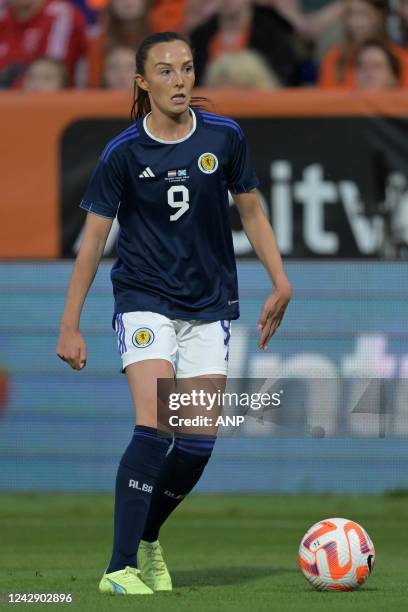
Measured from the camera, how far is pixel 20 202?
10.5 m

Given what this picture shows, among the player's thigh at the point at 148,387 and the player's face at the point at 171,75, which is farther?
the player's face at the point at 171,75

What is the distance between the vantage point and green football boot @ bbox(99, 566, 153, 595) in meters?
5.59

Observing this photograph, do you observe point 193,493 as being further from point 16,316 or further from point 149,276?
point 149,276

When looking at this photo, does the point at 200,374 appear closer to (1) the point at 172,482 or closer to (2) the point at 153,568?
(1) the point at 172,482

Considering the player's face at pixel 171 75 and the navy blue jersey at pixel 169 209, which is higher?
the player's face at pixel 171 75

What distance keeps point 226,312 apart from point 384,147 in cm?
457

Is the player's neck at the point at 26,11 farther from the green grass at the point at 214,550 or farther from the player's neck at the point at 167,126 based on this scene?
the player's neck at the point at 167,126

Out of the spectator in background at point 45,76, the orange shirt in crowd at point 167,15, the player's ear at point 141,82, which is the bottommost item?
the player's ear at point 141,82

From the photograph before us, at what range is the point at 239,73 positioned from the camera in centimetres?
1073

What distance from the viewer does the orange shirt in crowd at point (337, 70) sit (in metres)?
10.8

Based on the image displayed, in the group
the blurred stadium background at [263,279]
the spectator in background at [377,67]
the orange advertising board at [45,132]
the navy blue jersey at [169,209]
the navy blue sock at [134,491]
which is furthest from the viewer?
the spectator in background at [377,67]

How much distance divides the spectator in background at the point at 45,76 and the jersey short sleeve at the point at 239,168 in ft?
17.2

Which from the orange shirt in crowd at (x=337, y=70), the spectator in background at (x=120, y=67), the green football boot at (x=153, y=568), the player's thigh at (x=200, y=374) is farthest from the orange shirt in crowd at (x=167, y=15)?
the green football boot at (x=153, y=568)

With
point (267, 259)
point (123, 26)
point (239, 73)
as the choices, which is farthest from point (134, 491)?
point (123, 26)
